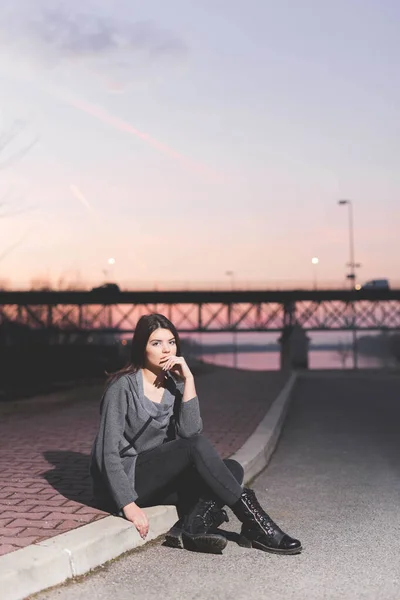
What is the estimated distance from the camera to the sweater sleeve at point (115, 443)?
16.4 ft

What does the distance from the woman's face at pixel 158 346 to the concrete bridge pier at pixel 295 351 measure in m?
48.5

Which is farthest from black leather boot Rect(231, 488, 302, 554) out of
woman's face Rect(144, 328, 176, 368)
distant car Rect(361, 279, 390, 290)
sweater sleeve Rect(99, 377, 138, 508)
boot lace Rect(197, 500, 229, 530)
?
distant car Rect(361, 279, 390, 290)

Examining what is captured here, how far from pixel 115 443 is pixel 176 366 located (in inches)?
29.0

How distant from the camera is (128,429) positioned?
527 centimetres

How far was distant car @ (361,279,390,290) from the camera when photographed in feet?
219

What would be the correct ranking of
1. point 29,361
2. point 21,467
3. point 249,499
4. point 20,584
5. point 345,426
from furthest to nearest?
point 29,361 → point 345,426 → point 21,467 → point 249,499 → point 20,584

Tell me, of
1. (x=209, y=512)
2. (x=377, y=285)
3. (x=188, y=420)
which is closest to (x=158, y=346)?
(x=188, y=420)

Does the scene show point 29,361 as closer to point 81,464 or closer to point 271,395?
point 271,395

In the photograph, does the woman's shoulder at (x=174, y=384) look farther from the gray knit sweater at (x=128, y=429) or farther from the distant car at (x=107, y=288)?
the distant car at (x=107, y=288)

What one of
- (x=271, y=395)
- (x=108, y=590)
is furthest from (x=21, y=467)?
(x=271, y=395)

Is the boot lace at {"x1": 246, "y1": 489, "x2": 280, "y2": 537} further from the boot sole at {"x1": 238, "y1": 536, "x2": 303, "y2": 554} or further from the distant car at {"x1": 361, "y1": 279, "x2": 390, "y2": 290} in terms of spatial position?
the distant car at {"x1": 361, "y1": 279, "x2": 390, "y2": 290}

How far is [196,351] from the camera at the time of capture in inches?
5591

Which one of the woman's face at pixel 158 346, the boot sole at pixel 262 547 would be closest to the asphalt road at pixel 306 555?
the boot sole at pixel 262 547

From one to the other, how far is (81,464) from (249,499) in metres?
Answer: 3.45
